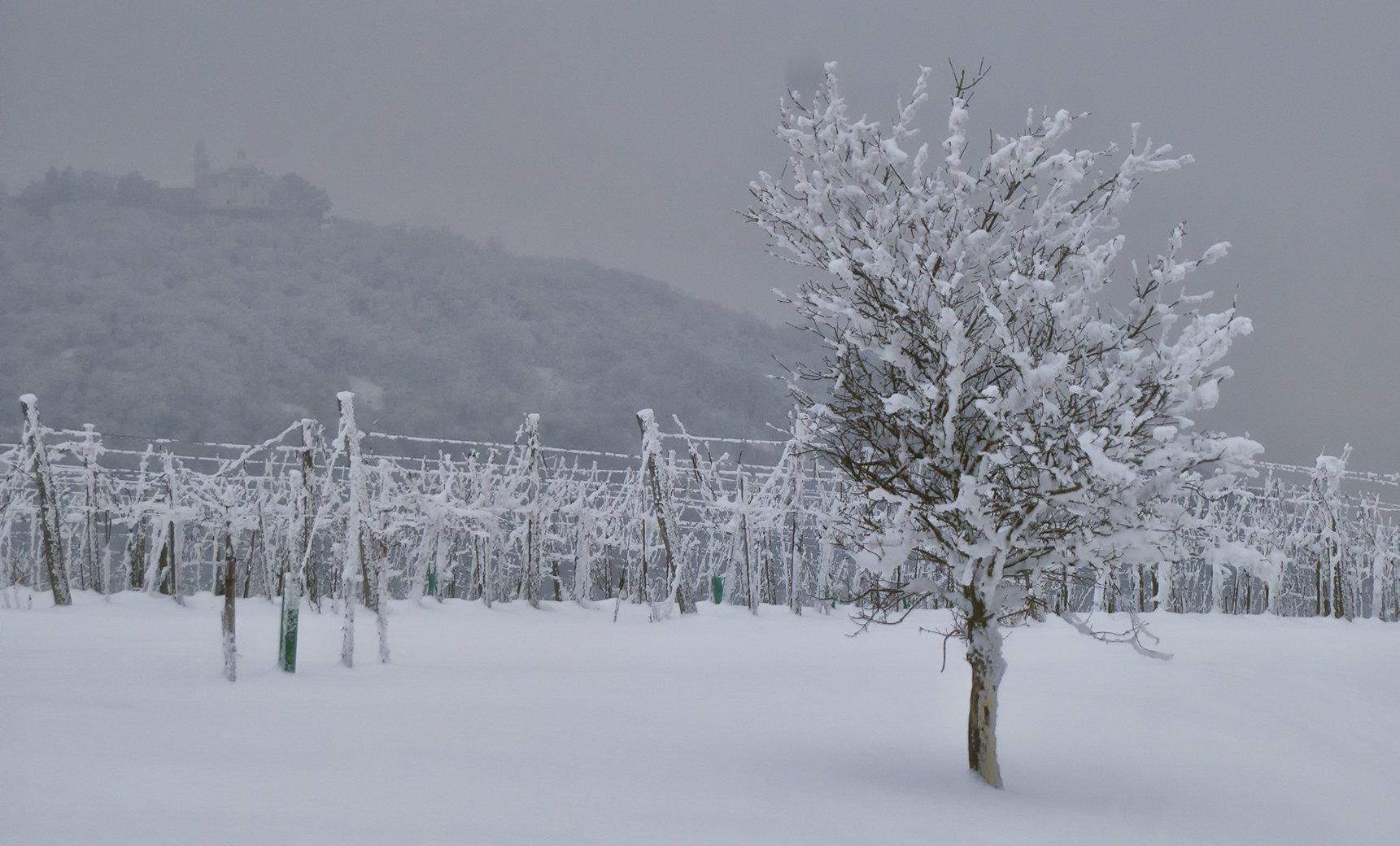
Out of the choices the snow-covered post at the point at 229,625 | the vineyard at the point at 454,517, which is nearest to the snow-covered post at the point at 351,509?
the vineyard at the point at 454,517

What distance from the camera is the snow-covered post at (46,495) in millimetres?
16984

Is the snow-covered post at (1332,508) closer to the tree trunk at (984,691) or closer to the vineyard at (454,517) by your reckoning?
the vineyard at (454,517)

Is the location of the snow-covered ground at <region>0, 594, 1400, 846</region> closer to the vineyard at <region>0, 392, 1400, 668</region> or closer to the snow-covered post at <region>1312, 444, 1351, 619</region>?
the vineyard at <region>0, 392, 1400, 668</region>

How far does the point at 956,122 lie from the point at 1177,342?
86.8 inches

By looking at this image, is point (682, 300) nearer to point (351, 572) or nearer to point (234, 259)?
point (234, 259)

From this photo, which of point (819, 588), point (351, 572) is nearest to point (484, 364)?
point (819, 588)

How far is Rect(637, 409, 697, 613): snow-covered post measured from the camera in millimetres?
18406

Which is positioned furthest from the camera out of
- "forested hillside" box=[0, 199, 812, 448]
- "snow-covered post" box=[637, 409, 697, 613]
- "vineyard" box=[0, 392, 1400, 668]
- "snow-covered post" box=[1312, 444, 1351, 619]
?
"forested hillside" box=[0, 199, 812, 448]

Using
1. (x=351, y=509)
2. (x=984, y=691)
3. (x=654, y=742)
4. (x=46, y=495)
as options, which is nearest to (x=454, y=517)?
(x=46, y=495)

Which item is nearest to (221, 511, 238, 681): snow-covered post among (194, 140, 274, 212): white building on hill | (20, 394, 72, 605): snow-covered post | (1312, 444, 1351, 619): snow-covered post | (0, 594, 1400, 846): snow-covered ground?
(0, 594, 1400, 846): snow-covered ground

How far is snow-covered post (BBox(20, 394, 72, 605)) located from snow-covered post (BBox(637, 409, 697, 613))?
973cm

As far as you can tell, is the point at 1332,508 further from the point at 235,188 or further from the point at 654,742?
the point at 235,188

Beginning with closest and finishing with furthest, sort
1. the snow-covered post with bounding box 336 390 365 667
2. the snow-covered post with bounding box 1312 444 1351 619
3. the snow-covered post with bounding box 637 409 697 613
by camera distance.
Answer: the snow-covered post with bounding box 336 390 365 667 → the snow-covered post with bounding box 637 409 697 613 → the snow-covered post with bounding box 1312 444 1351 619

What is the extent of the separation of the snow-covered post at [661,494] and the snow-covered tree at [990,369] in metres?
10.5
